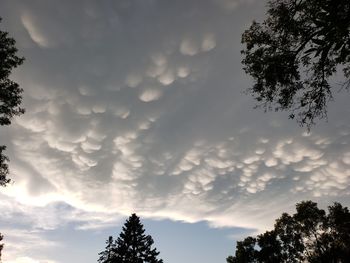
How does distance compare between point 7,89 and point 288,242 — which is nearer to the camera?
point 7,89

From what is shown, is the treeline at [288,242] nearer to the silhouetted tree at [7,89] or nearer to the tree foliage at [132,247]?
the tree foliage at [132,247]

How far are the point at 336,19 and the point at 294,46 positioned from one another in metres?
2.62

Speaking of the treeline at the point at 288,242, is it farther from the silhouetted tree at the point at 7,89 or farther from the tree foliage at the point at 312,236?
the silhouetted tree at the point at 7,89

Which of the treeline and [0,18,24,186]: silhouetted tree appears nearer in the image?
[0,18,24,186]: silhouetted tree

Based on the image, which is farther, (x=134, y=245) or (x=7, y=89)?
(x=134, y=245)

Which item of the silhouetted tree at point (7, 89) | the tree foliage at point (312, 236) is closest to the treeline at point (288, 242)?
the tree foliage at point (312, 236)

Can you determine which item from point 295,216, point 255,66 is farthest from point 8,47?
point 295,216

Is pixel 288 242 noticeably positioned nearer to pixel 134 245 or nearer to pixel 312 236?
pixel 312 236

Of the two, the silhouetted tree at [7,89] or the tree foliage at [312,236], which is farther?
the tree foliage at [312,236]

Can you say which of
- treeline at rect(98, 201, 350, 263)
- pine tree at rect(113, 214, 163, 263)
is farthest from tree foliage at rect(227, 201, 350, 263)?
pine tree at rect(113, 214, 163, 263)

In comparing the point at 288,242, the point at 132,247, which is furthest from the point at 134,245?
the point at 288,242

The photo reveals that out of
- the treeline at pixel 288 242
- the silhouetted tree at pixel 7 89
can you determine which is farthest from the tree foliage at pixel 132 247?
the silhouetted tree at pixel 7 89

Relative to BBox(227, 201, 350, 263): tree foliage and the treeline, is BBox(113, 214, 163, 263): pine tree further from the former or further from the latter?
BBox(227, 201, 350, 263): tree foliage

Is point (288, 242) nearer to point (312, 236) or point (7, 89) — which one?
point (312, 236)
